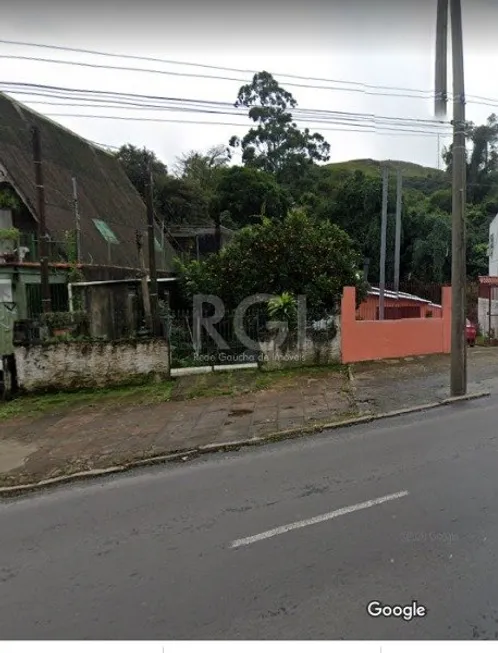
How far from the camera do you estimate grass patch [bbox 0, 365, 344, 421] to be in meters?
8.48

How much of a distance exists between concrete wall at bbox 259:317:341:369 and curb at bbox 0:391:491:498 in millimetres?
3749

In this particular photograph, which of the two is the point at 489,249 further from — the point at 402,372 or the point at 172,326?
the point at 172,326

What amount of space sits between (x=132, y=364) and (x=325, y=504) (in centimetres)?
660

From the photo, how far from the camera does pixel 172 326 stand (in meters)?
12.0

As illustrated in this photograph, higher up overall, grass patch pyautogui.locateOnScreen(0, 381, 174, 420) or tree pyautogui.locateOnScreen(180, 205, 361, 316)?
tree pyautogui.locateOnScreen(180, 205, 361, 316)

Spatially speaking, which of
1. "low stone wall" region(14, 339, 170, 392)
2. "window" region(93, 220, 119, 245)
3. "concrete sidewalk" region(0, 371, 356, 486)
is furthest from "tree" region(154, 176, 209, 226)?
"concrete sidewalk" region(0, 371, 356, 486)

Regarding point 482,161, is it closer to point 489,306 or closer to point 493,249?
point 493,249

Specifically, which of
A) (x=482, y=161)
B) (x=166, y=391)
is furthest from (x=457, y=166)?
(x=482, y=161)

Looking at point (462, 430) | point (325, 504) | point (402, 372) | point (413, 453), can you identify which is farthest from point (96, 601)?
point (402, 372)

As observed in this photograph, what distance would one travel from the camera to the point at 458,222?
8.32 meters

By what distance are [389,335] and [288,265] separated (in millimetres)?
3558

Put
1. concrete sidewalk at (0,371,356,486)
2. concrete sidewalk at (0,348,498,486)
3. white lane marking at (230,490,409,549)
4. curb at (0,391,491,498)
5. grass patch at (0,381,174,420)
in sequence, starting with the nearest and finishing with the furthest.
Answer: white lane marking at (230,490,409,549) < curb at (0,391,491,498) < concrete sidewalk at (0,371,356,486) < concrete sidewalk at (0,348,498,486) < grass patch at (0,381,174,420)

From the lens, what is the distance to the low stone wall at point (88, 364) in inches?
360

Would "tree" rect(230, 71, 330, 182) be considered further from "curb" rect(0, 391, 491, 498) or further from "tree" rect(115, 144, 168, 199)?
"curb" rect(0, 391, 491, 498)
